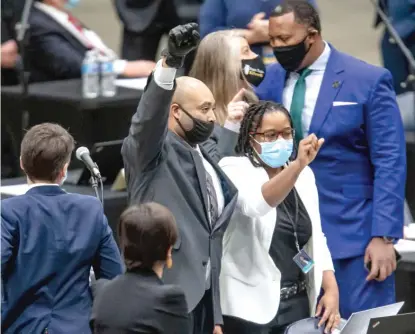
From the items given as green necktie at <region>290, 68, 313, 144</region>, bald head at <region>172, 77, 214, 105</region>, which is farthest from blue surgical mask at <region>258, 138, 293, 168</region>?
green necktie at <region>290, 68, 313, 144</region>

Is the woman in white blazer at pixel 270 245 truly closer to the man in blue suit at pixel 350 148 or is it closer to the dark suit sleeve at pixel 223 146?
the dark suit sleeve at pixel 223 146

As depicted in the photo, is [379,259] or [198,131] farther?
[379,259]

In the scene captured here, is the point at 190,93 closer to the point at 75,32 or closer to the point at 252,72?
the point at 252,72

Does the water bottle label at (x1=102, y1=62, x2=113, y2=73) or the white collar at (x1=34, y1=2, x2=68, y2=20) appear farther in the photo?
the white collar at (x1=34, y1=2, x2=68, y2=20)

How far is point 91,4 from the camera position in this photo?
54.5 feet

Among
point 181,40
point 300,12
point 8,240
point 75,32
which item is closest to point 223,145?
point 300,12

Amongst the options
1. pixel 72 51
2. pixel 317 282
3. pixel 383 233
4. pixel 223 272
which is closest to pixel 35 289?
pixel 223 272

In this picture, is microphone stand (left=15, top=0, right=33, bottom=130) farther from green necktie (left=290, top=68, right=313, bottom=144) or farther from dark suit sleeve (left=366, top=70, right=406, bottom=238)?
dark suit sleeve (left=366, top=70, right=406, bottom=238)

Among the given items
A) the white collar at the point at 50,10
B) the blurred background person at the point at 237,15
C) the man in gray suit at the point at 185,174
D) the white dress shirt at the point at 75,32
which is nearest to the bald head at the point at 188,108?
the man in gray suit at the point at 185,174

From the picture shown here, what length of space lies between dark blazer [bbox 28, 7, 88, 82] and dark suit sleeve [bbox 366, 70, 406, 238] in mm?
3512

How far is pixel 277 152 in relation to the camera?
18.0 ft

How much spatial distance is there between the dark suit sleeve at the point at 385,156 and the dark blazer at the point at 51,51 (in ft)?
11.5

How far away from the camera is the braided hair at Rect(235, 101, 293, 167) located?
5582mm

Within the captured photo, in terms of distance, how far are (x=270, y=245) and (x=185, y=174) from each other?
0.49 metres
